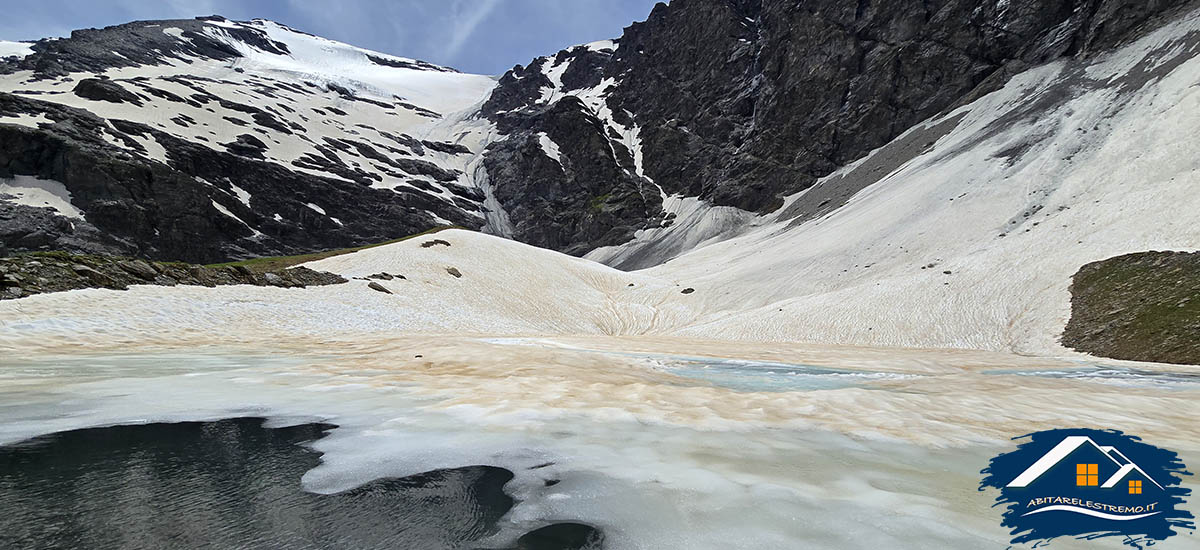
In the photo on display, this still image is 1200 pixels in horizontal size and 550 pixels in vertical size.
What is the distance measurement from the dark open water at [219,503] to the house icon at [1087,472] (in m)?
3.36

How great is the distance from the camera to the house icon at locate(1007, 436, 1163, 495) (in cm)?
334

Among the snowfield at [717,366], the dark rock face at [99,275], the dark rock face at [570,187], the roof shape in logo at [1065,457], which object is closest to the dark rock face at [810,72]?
the dark rock face at [570,187]

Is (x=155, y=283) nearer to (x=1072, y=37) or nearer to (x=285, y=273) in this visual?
(x=285, y=273)

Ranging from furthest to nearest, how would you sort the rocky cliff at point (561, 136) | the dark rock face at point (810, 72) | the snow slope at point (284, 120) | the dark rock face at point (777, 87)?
the snow slope at point (284, 120) < the dark rock face at point (777, 87) < the dark rock face at point (810, 72) < the rocky cliff at point (561, 136)

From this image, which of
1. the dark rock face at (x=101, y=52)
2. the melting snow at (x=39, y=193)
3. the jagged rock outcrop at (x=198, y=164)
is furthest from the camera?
the dark rock face at (x=101, y=52)

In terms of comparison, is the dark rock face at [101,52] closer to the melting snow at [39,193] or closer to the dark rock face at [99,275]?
the melting snow at [39,193]

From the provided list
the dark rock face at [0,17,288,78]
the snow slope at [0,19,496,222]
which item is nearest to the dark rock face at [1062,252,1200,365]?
the snow slope at [0,19,496,222]

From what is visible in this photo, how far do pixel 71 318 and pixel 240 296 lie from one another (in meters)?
7.24

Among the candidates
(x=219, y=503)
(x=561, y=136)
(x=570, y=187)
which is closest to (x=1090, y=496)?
(x=219, y=503)

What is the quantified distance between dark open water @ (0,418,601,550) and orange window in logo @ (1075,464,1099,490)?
3.41m

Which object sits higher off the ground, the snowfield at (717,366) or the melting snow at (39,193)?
the melting snow at (39,193)

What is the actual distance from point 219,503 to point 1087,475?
6133mm

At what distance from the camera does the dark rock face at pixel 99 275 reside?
53.0 feet

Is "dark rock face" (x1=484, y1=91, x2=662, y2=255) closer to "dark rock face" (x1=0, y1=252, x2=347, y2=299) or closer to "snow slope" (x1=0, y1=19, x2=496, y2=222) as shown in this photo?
"snow slope" (x1=0, y1=19, x2=496, y2=222)
